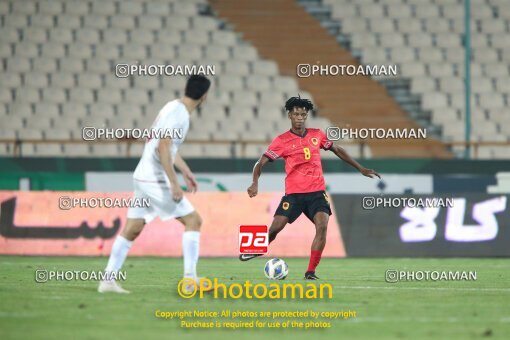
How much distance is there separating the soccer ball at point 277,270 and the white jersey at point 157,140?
2.82 metres

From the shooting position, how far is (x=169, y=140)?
1177cm

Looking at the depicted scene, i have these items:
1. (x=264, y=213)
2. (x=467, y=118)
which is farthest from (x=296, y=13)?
(x=264, y=213)

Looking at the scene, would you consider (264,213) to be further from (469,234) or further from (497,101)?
(497,101)

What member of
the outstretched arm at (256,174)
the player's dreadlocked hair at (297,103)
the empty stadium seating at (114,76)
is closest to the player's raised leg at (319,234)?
the outstretched arm at (256,174)

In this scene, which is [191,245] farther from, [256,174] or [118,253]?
[256,174]

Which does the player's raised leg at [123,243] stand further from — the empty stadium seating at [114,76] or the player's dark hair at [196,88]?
the empty stadium seating at [114,76]

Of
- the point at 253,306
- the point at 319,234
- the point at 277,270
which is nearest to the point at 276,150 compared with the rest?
the point at 319,234

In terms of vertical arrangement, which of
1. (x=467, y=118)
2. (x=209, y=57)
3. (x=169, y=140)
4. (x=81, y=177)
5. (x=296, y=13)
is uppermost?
(x=296, y=13)

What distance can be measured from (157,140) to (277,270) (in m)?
3.27

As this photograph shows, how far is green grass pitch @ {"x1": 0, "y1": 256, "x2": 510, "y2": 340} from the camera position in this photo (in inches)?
368

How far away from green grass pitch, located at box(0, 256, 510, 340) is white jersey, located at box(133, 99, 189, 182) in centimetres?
130

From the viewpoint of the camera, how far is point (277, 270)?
47.6 ft

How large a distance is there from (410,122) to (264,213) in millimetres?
10354

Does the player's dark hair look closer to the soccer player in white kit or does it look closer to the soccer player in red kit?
the soccer player in white kit
